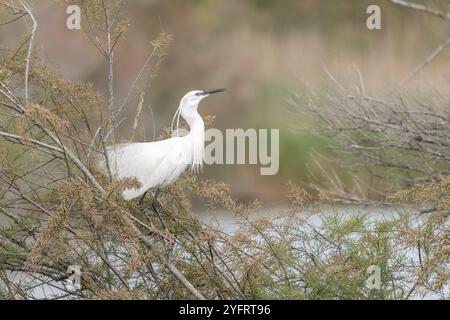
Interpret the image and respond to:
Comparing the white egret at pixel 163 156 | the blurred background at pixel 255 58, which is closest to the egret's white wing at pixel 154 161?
the white egret at pixel 163 156

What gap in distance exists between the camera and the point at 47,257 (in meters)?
3.59

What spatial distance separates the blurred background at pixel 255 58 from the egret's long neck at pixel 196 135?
2.84 metres

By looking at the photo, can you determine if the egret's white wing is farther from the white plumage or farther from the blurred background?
the blurred background

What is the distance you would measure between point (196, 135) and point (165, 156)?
15 centimetres

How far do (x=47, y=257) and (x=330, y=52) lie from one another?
5213 mm

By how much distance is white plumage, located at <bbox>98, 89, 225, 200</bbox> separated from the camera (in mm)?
4094

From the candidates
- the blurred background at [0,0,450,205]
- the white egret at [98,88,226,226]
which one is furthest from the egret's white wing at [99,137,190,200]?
the blurred background at [0,0,450,205]

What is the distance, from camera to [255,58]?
8.76 meters

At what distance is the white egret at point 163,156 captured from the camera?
4.08 metres

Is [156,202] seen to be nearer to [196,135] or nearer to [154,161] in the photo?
[154,161]

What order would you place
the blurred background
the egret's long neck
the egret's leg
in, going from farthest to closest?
the blurred background
the egret's long neck
the egret's leg

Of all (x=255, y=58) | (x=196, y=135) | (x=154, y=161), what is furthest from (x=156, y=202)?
(x=255, y=58)

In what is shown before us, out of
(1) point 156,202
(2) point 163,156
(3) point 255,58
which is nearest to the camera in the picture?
(1) point 156,202

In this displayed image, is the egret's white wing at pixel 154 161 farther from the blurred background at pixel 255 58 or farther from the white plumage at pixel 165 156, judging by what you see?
the blurred background at pixel 255 58
